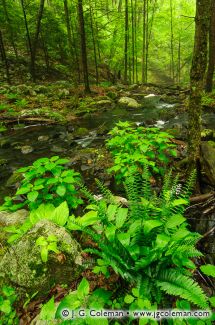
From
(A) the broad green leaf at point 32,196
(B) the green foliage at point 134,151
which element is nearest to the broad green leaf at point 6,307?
(A) the broad green leaf at point 32,196

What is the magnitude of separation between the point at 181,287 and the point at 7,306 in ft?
5.44

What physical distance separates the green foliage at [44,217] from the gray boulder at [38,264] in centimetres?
15

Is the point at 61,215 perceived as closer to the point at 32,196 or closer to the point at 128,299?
the point at 32,196

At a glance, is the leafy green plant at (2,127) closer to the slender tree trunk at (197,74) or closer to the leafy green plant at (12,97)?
the leafy green plant at (12,97)

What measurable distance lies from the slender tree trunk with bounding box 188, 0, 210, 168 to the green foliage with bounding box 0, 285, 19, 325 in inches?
141

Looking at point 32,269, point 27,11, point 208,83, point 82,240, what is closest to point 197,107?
point 82,240

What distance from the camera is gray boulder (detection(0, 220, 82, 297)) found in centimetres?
261

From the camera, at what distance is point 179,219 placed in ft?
8.43

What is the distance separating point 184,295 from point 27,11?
80.2ft

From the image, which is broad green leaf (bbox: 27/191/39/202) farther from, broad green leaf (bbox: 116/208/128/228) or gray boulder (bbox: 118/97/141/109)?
gray boulder (bbox: 118/97/141/109)

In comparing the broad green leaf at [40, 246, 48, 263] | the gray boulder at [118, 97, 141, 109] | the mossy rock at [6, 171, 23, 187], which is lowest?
the mossy rock at [6, 171, 23, 187]

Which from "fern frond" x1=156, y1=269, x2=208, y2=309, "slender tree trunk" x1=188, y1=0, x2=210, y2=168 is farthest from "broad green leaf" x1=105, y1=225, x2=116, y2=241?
"slender tree trunk" x1=188, y1=0, x2=210, y2=168

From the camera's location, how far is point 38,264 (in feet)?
8.63

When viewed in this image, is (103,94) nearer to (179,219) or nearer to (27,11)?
(27,11)
